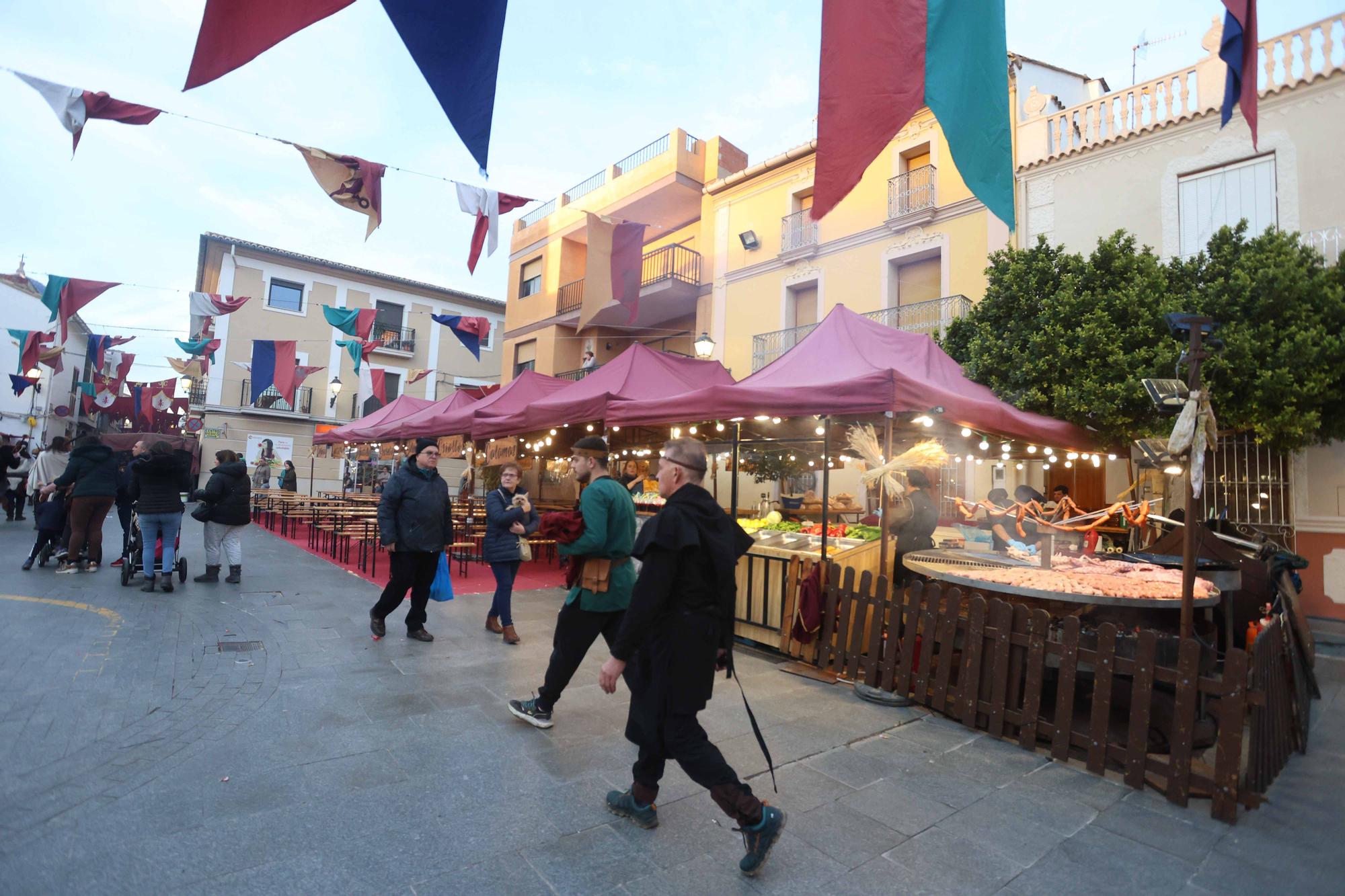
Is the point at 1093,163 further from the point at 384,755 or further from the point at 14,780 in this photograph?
the point at 14,780

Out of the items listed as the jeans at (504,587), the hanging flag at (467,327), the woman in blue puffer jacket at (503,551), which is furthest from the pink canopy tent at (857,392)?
the hanging flag at (467,327)

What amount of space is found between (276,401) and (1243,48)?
2925cm

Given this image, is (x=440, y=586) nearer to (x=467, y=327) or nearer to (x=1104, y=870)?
(x=1104, y=870)

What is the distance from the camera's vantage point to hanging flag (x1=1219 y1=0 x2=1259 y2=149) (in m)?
3.44

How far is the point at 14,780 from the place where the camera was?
2.97m

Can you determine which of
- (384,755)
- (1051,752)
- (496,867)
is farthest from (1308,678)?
(384,755)

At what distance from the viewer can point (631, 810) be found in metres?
2.84

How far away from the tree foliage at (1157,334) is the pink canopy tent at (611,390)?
4.36 m

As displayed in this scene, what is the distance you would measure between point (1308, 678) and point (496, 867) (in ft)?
21.5

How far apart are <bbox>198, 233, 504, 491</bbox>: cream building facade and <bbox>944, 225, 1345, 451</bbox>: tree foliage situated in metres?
21.6

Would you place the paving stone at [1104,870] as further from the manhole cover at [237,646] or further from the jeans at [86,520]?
the jeans at [86,520]

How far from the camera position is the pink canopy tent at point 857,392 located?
5.35 meters

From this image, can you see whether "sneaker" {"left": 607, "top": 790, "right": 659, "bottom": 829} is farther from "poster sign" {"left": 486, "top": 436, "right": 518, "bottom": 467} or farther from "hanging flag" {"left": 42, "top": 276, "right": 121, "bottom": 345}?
"hanging flag" {"left": 42, "top": 276, "right": 121, "bottom": 345}

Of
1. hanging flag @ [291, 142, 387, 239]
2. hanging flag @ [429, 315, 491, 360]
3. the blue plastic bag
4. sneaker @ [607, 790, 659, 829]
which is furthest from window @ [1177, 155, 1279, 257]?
hanging flag @ [429, 315, 491, 360]
